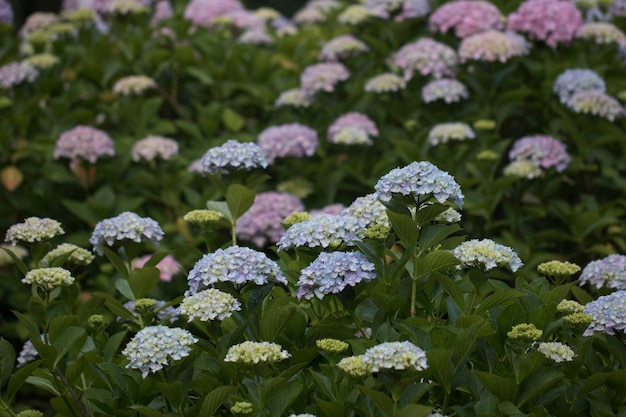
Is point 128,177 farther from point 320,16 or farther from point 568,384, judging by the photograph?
point 568,384

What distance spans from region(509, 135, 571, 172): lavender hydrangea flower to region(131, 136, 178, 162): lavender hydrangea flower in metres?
1.49

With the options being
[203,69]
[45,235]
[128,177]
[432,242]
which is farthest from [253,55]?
[432,242]

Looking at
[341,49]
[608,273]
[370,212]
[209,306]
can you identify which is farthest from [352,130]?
[209,306]

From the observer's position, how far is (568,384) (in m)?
2.39

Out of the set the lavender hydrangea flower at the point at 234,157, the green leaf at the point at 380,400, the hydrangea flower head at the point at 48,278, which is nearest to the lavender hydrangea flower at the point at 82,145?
the lavender hydrangea flower at the point at 234,157

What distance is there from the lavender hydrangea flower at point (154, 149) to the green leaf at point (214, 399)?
97.6 inches

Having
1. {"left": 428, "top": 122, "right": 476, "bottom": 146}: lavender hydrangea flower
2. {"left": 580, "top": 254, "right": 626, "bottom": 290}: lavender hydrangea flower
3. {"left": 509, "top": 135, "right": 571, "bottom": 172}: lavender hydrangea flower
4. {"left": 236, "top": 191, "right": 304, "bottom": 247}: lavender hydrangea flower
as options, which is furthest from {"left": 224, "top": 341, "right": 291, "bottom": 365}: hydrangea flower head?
{"left": 509, "top": 135, "right": 571, "bottom": 172}: lavender hydrangea flower

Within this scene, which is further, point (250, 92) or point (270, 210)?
point (250, 92)

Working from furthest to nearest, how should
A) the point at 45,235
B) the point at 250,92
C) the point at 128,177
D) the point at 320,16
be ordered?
the point at 320,16, the point at 250,92, the point at 128,177, the point at 45,235

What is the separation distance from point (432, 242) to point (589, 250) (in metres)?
2.05

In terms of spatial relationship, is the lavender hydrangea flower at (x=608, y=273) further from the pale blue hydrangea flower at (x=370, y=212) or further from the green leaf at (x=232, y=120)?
the green leaf at (x=232, y=120)

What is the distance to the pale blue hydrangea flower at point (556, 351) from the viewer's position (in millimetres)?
2264

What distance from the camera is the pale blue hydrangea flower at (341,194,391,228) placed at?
2.56 metres

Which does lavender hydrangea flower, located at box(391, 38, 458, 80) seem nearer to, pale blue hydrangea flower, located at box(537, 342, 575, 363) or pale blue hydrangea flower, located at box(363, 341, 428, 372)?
pale blue hydrangea flower, located at box(537, 342, 575, 363)
